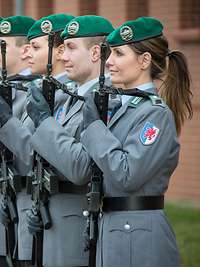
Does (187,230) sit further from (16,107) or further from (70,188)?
(70,188)

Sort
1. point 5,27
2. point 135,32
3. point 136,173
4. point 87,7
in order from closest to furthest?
point 136,173 → point 135,32 → point 5,27 → point 87,7

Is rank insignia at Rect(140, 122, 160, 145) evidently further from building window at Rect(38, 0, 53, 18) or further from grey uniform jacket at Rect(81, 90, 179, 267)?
building window at Rect(38, 0, 53, 18)

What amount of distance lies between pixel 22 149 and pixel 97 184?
2.93 feet

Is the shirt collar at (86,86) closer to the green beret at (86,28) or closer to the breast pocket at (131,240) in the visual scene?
the green beret at (86,28)

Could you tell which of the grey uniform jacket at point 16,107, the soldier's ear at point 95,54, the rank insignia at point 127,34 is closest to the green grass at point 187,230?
the grey uniform jacket at point 16,107

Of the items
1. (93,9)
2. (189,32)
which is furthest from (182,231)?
(93,9)

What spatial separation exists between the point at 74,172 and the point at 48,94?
0.56 metres

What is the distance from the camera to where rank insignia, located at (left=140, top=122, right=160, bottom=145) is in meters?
5.26

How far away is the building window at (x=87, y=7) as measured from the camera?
14.6m

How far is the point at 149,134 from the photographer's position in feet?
17.3

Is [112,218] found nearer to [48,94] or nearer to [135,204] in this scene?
[135,204]

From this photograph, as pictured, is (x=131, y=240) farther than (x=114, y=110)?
No

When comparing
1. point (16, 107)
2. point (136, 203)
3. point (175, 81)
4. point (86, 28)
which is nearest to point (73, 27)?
point (86, 28)

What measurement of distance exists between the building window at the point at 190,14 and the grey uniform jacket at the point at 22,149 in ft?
21.7
